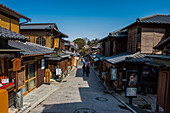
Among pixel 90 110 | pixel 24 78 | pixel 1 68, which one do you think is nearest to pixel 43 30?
pixel 24 78

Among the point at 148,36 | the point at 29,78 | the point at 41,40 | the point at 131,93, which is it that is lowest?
the point at 131,93

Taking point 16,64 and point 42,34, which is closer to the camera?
point 16,64

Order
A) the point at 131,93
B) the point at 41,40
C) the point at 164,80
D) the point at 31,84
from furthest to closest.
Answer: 1. the point at 41,40
2. the point at 31,84
3. the point at 131,93
4. the point at 164,80

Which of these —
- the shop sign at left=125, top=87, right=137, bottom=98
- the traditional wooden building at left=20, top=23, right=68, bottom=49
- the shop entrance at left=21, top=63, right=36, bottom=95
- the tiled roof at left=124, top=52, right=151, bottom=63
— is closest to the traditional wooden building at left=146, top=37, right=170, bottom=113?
the shop sign at left=125, top=87, right=137, bottom=98

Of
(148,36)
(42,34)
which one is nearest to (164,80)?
(148,36)

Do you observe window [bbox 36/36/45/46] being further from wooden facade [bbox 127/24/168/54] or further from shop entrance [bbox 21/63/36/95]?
wooden facade [bbox 127/24/168/54]

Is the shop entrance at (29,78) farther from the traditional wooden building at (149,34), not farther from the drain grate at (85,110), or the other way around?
the traditional wooden building at (149,34)

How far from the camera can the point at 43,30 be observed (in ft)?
66.0

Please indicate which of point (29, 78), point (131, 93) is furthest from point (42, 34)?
point (131, 93)

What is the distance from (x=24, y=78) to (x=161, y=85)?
10.5 m

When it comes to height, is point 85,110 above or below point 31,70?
below

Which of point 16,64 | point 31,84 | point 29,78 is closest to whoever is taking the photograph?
point 16,64

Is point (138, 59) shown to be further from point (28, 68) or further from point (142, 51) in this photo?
point (28, 68)

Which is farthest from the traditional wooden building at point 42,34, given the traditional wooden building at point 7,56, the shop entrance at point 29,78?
the traditional wooden building at point 7,56
